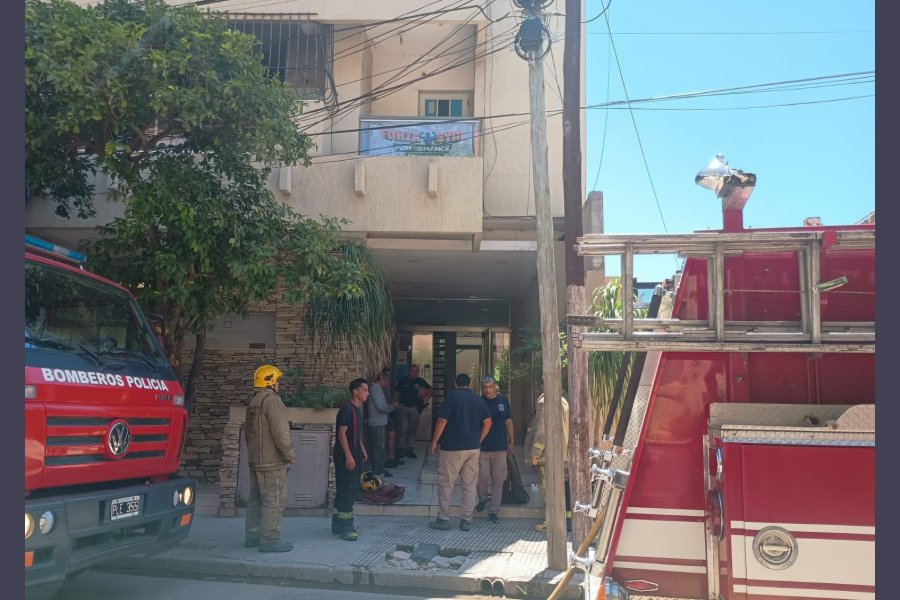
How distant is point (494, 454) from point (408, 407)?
14.7 ft

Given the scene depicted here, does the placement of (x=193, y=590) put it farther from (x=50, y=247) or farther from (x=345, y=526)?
(x=50, y=247)

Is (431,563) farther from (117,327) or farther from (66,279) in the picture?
(66,279)

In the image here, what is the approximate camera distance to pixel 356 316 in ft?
31.6

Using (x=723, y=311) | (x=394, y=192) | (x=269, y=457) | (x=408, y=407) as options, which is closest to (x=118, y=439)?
(x=269, y=457)

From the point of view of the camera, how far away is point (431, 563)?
6902 millimetres

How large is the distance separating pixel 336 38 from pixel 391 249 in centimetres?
399

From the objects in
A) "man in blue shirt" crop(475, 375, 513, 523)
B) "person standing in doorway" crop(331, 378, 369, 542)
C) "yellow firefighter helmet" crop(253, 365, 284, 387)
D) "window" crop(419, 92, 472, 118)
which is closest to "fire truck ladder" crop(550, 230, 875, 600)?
"yellow firefighter helmet" crop(253, 365, 284, 387)

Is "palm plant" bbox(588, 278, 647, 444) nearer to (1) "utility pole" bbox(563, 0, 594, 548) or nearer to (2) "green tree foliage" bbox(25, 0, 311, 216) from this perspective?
(1) "utility pole" bbox(563, 0, 594, 548)

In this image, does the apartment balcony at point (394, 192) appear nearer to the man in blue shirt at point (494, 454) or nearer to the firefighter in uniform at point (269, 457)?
the man in blue shirt at point (494, 454)

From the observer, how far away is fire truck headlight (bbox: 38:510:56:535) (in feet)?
14.2

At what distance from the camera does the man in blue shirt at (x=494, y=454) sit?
8.77 metres

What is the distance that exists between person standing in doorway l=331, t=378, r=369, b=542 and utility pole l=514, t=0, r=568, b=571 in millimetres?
2122

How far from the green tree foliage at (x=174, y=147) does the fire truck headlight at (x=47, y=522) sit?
136 inches

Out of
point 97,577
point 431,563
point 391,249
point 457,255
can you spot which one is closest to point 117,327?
point 97,577
